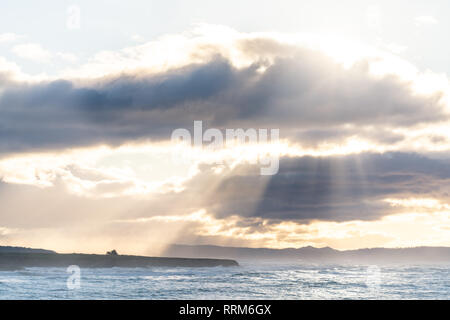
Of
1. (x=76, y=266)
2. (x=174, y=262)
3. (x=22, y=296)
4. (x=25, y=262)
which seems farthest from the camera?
(x=174, y=262)

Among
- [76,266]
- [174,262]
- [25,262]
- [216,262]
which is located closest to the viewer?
[25,262]

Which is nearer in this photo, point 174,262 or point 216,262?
point 174,262

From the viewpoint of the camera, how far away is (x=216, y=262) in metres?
179

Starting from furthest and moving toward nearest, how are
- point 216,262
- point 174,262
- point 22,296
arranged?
1. point 216,262
2. point 174,262
3. point 22,296
